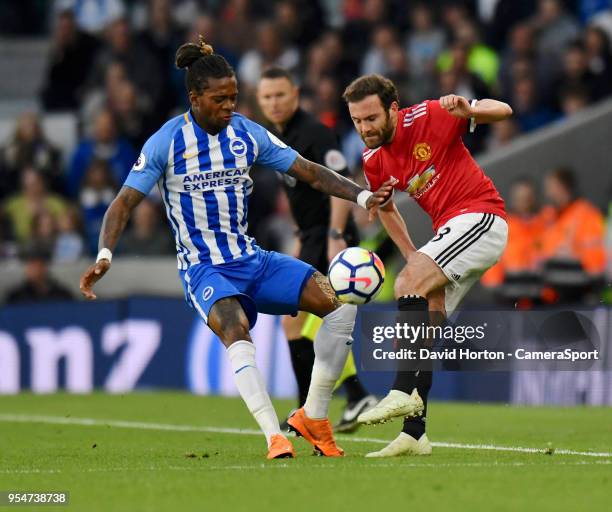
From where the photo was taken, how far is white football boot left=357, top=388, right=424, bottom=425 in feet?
26.7

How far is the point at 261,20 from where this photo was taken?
64.8 ft

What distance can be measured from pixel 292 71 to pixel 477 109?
33.1 feet

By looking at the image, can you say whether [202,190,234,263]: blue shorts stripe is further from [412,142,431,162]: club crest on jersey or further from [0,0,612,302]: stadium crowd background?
[0,0,612,302]: stadium crowd background

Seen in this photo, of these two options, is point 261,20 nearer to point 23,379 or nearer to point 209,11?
point 209,11

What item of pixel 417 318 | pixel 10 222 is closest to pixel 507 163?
pixel 10 222

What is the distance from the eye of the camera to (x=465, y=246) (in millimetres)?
8625

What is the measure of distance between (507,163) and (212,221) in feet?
26.3

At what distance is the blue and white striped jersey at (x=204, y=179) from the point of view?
8.48 m

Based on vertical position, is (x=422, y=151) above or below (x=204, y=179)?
above

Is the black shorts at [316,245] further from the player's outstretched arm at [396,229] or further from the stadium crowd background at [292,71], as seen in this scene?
the stadium crowd background at [292,71]

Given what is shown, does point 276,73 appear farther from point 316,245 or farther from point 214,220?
point 214,220

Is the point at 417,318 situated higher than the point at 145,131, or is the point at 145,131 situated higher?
the point at 145,131

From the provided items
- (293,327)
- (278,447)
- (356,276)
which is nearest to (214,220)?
(356,276)

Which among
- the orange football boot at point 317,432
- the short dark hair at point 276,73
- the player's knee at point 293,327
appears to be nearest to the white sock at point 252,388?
the orange football boot at point 317,432
